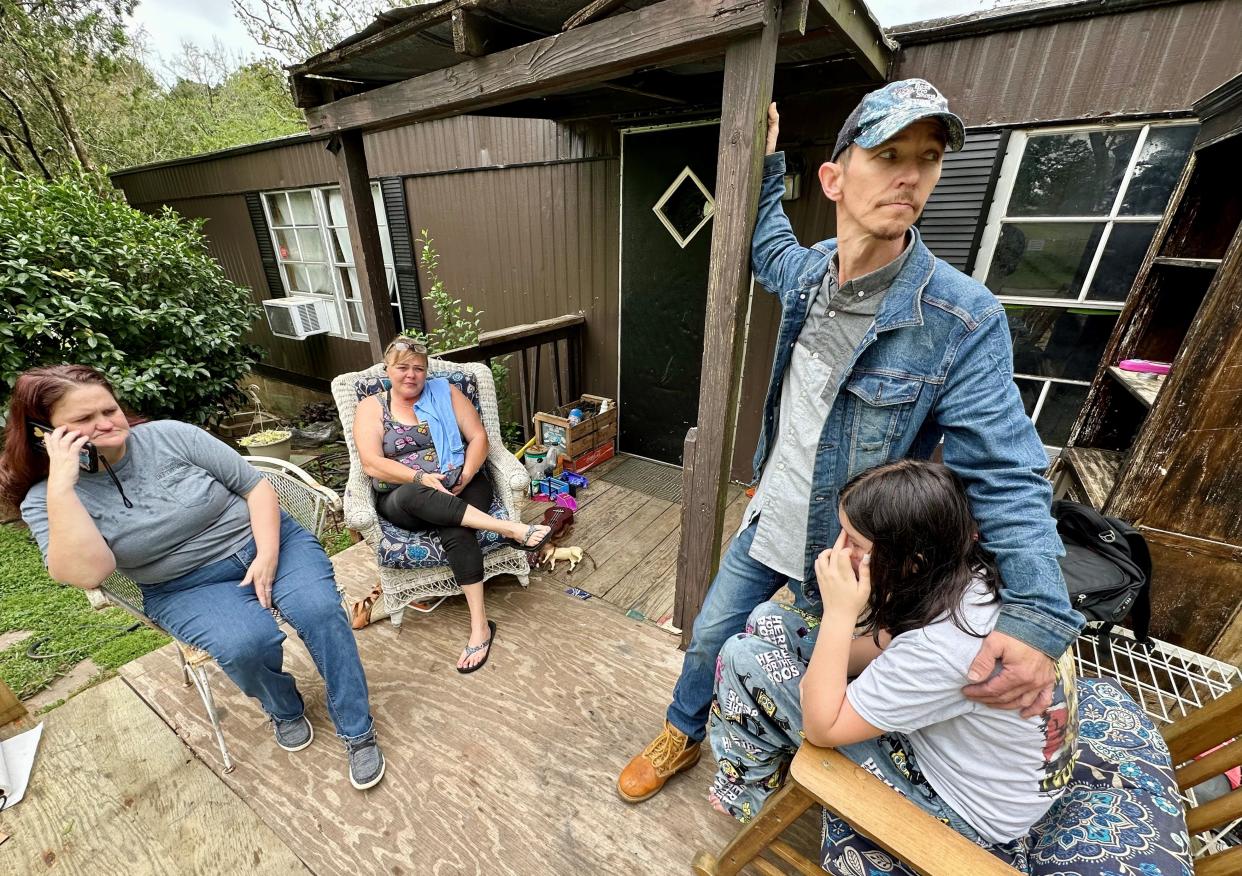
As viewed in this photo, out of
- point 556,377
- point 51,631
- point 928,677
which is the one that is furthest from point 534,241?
point 928,677

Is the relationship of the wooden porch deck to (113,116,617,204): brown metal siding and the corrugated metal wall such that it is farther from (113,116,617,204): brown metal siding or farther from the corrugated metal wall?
(113,116,617,204): brown metal siding

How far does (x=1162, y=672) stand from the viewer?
153cm

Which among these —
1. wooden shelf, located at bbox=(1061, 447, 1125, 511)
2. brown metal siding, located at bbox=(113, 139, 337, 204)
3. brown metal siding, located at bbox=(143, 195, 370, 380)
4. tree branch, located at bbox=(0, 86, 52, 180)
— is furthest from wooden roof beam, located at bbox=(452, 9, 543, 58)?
tree branch, located at bbox=(0, 86, 52, 180)

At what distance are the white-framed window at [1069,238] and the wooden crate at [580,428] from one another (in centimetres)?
235

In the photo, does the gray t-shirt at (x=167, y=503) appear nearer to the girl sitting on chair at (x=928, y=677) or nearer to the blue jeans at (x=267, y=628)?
the blue jeans at (x=267, y=628)

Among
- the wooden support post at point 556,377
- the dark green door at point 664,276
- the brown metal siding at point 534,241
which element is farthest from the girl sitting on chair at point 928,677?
the wooden support post at point 556,377

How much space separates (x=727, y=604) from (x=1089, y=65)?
246cm

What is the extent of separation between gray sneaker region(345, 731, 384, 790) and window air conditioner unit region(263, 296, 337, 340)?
490cm

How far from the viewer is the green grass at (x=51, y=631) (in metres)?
2.17

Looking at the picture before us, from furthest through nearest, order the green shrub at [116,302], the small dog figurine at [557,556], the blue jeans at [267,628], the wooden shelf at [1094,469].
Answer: the green shrub at [116,302] < the small dog figurine at [557,556] < the wooden shelf at [1094,469] < the blue jeans at [267,628]

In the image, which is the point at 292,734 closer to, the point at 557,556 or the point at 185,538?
the point at 185,538

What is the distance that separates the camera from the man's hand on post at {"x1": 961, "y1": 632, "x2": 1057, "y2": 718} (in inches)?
32.5

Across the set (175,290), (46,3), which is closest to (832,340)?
(175,290)

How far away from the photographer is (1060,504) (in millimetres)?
1385
